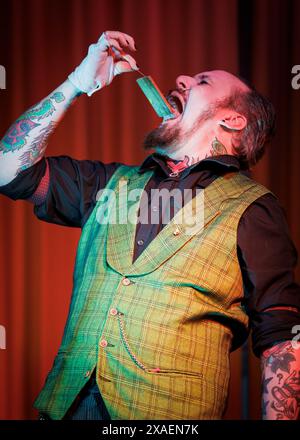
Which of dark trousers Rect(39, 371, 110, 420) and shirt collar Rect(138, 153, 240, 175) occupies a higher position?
shirt collar Rect(138, 153, 240, 175)

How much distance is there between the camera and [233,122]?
1.56 metres

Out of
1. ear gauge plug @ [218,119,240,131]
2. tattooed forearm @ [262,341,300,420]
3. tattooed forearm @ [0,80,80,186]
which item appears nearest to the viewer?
tattooed forearm @ [262,341,300,420]

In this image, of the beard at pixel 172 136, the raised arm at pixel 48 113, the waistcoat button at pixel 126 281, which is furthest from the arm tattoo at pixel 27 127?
the waistcoat button at pixel 126 281

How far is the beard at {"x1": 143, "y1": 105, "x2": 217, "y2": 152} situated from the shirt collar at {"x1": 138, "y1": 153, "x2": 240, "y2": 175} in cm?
3

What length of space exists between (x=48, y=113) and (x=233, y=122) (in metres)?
0.45

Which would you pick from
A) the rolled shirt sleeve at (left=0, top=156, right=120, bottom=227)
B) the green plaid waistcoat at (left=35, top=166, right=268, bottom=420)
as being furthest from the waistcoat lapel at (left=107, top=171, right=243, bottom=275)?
the rolled shirt sleeve at (left=0, top=156, right=120, bottom=227)

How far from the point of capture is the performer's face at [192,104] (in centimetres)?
151

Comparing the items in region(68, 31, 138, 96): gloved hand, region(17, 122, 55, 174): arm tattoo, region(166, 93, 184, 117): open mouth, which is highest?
region(68, 31, 138, 96): gloved hand

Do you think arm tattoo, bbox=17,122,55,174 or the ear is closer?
arm tattoo, bbox=17,122,55,174

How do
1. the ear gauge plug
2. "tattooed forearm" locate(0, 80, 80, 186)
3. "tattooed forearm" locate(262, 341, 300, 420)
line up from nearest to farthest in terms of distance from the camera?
"tattooed forearm" locate(262, 341, 300, 420), "tattooed forearm" locate(0, 80, 80, 186), the ear gauge plug

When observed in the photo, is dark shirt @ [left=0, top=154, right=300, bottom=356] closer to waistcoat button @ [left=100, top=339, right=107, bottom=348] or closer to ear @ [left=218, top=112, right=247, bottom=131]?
ear @ [left=218, top=112, right=247, bottom=131]

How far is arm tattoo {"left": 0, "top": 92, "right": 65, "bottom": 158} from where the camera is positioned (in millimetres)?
1424

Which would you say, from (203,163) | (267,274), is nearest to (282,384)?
(267,274)
